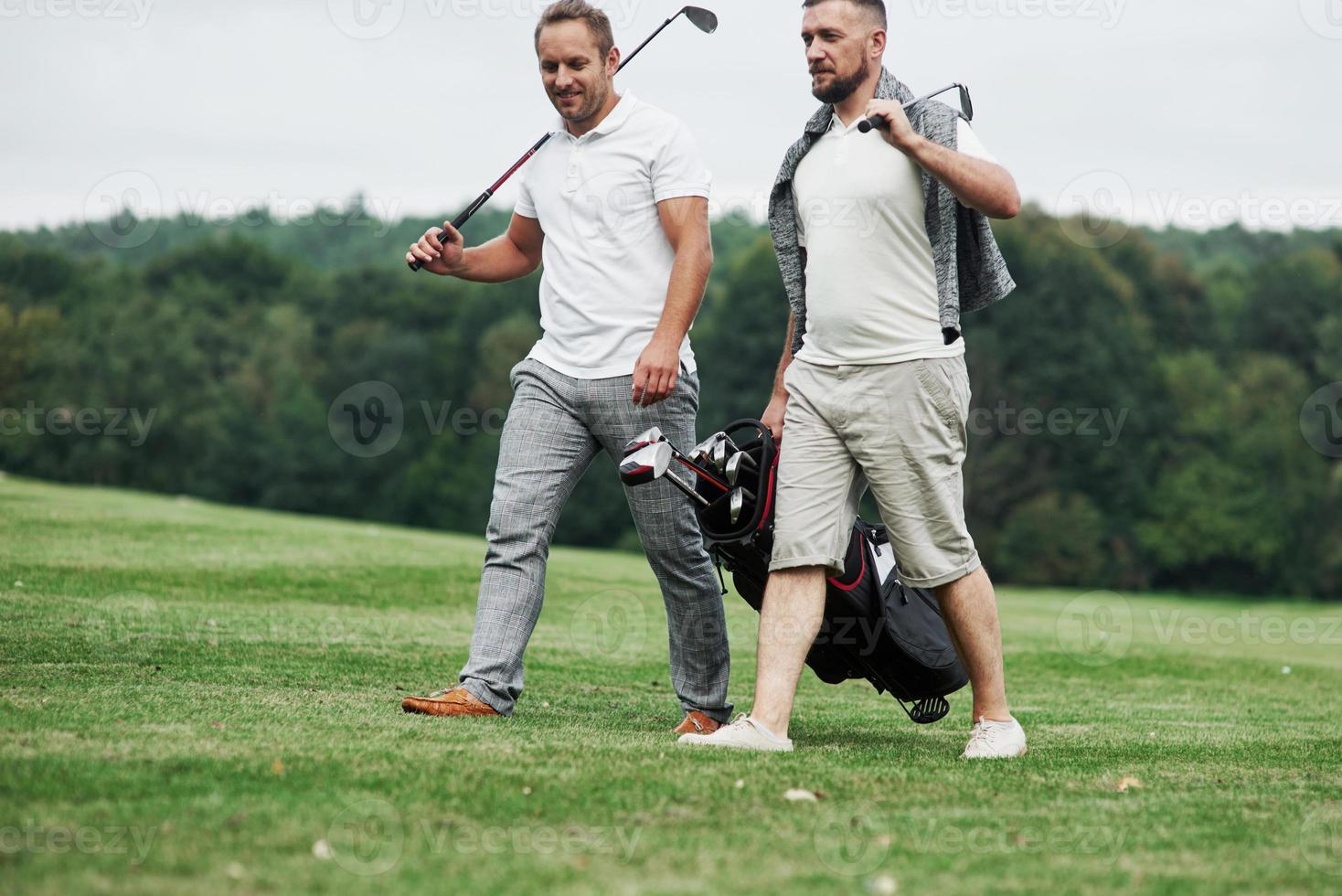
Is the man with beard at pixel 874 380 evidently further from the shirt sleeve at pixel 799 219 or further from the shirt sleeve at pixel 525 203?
the shirt sleeve at pixel 525 203

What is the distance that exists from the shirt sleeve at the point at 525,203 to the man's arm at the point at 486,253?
19mm

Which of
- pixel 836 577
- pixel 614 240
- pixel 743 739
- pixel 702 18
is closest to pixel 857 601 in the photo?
pixel 836 577

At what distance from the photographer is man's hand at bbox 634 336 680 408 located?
17.8 ft

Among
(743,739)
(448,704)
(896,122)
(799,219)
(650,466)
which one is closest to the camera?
(896,122)

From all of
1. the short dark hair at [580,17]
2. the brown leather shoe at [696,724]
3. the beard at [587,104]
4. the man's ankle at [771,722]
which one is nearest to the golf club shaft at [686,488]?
the man's ankle at [771,722]

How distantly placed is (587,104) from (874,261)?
130 centimetres

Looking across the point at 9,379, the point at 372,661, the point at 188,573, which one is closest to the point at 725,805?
the point at 372,661

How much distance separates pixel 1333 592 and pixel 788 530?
50.7 metres

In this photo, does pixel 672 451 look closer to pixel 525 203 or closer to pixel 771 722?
pixel 771 722

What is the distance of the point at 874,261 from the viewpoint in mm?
5117

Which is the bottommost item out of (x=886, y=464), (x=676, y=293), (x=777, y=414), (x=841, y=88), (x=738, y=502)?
(x=738, y=502)

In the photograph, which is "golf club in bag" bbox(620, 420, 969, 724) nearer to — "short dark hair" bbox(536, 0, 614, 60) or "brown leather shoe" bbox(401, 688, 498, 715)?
"brown leather shoe" bbox(401, 688, 498, 715)

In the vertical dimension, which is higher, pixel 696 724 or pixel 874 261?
pixel 874 261

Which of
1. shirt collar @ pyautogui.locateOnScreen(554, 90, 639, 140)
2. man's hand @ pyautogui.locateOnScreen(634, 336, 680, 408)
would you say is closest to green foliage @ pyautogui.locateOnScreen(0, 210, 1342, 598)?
shirt collar @ pyautogui.locateOnScreen(554, 90, 639, 140)
